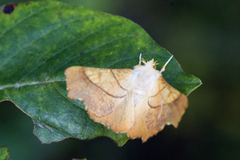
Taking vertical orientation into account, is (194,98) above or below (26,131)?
above

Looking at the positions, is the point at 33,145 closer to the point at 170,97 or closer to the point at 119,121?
the point at 119,121

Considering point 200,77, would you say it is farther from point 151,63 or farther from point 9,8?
point 9,8

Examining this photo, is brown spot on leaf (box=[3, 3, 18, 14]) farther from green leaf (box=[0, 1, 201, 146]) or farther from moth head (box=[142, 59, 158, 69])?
moth head (box=[142, 59, 158, 69])

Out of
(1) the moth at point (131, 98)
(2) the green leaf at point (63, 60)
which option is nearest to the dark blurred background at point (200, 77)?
(2) the green leaf at point (63, 60)

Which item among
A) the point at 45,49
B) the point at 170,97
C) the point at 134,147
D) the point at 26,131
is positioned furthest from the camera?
the point at 134,147

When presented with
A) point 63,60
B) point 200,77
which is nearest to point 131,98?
point 63,60

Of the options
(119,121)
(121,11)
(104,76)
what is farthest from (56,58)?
(121,11)

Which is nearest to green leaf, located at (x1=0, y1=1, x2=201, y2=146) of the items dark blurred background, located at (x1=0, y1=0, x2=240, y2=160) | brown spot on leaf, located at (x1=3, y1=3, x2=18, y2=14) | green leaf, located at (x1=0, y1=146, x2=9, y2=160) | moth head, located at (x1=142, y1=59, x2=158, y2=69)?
moth head, located at (x1=142, y1=59, x2=158, y2=69)
